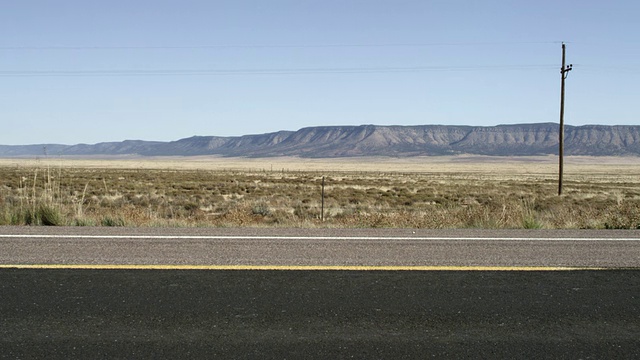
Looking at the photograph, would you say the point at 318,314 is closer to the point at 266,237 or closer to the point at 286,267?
the point at 286,267

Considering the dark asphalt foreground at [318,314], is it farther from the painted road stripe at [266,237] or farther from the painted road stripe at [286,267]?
the painted road stripe at [266,237]

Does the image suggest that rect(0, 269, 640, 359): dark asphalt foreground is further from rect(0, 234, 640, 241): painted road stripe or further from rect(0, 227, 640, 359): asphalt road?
rect(0, 234, 640, 241): painted road stripe

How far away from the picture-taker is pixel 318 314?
464cm

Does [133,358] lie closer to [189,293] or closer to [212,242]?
[189,293]

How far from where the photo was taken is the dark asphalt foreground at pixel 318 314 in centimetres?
393

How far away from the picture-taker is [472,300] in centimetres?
507

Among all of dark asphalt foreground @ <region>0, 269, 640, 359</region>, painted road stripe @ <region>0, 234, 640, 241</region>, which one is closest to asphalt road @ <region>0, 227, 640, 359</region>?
dark asphalt foreground @ <region>0, 269, 640, 359</region>

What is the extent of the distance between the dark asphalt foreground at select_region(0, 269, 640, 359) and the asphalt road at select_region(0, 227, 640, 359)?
0.04ft

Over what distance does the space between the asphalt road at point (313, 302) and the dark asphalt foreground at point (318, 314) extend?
13 mm

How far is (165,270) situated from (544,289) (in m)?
3.60

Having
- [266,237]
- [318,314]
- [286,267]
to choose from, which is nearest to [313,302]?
[318,314]

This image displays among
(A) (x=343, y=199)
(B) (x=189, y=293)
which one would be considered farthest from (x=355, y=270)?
(A) (x=343, y=199)

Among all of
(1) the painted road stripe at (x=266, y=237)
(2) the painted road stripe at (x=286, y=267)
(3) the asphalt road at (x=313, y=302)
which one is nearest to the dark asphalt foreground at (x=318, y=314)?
(3) the asphalt road at (x=313, y=302)

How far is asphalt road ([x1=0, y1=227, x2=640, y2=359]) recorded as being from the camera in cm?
398
